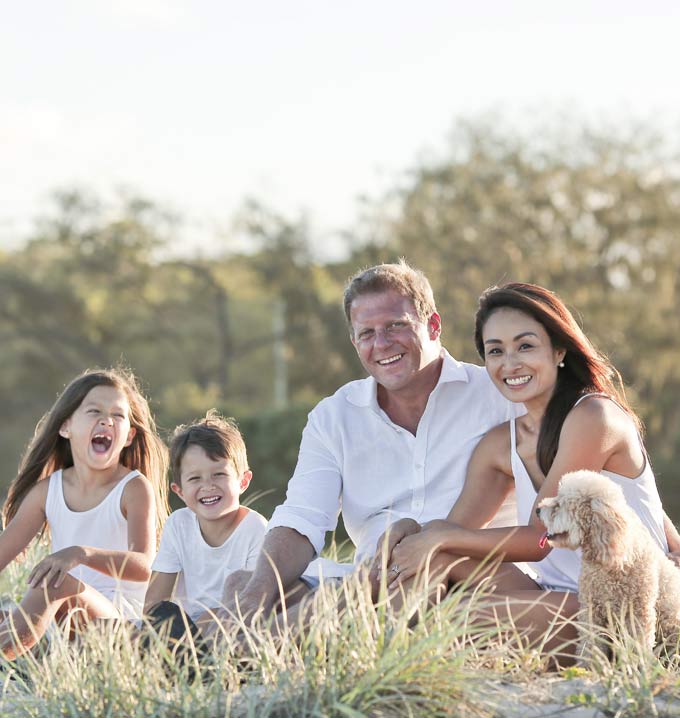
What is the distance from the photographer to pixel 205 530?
578 centimetres

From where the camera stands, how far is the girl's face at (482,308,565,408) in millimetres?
4727

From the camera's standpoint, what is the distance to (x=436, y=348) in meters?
5.30

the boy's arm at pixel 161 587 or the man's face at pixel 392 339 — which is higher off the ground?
the man's face at pixel 392 339

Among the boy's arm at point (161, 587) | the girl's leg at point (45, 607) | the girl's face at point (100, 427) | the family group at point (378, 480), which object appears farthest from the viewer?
the girl's face at point (100, 427)

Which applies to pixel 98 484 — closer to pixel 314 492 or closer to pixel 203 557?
pixel 203 557

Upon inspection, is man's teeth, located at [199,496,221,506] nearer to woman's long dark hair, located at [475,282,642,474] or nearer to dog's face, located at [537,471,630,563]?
woman's long dark hair, located at [475,282,642,474]

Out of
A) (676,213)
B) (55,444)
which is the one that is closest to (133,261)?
(676,213)

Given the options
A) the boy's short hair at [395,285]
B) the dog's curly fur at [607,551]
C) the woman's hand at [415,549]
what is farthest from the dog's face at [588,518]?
the boy's short hair at [395,285]

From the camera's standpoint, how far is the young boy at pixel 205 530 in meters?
5.68

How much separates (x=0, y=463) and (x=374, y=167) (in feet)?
43.7

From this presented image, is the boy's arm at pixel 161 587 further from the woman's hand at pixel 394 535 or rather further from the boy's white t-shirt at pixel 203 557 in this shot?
the woman's hand at pixel 394 535

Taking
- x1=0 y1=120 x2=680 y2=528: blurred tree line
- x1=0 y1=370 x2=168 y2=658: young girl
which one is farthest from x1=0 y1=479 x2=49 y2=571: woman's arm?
x1=0 y1=120 x2=680 y2=528: blurred tree line

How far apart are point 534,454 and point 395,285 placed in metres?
0.99

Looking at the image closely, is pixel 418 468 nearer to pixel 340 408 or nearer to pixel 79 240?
pixel 340 408
